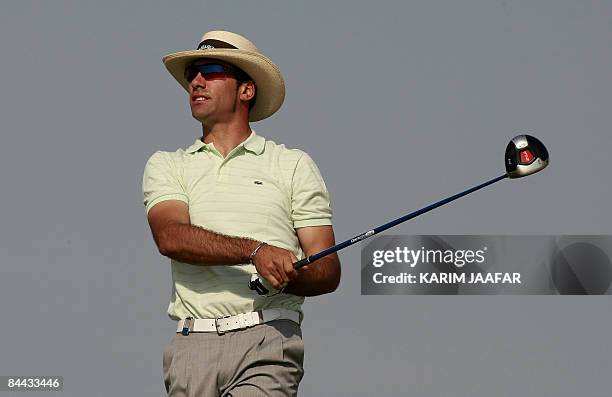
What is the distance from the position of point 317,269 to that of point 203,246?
64cm

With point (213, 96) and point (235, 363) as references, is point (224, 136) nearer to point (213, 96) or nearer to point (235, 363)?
point (213, 96)

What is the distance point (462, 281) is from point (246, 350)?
12209 mm

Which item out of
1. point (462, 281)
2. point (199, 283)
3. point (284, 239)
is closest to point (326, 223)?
point (284, 239)

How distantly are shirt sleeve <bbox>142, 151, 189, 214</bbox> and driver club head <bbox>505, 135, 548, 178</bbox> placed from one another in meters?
1.85

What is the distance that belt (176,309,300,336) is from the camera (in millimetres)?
8148

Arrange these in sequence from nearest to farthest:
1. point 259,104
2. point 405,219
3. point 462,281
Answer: point 405,219, point 259,104, point 462,281

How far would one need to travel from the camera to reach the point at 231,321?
8148 millimetres

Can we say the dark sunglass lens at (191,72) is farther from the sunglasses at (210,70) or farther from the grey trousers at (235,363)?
the grey trousers at (235,363)

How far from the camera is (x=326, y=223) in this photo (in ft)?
27.6

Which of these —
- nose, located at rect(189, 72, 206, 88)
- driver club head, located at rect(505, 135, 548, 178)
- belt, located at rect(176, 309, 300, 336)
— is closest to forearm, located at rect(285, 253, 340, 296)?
belt, located at rect(176, 309, 300, 336)

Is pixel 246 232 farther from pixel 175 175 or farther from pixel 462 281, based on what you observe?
pixel 462 281

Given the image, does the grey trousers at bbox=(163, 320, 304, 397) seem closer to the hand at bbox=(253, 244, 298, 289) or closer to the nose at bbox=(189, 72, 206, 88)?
the hand at bbox=(253, 244, 298, 289)

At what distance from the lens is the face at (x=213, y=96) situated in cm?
855

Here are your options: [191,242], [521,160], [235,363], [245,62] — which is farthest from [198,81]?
[521,160]
